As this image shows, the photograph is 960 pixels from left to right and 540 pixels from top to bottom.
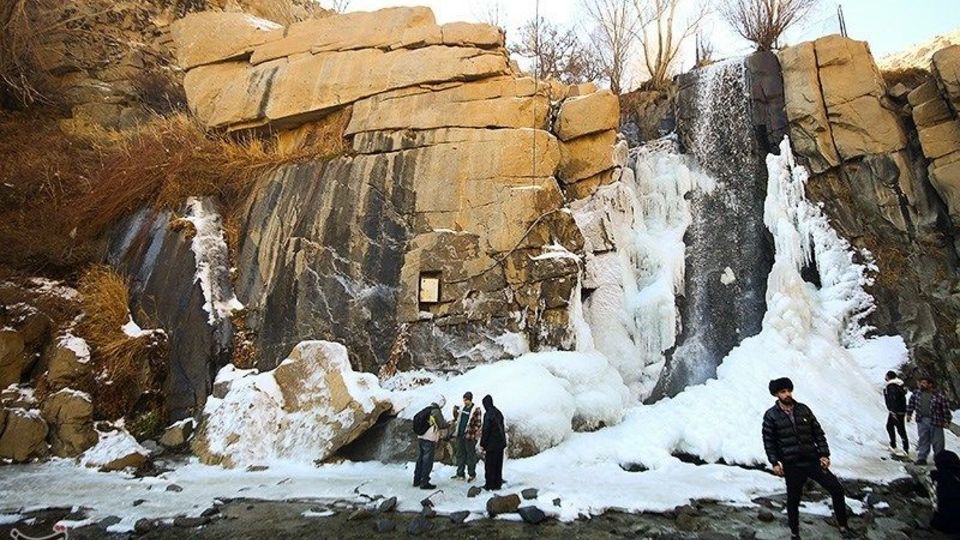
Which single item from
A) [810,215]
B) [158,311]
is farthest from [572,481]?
[810,215]

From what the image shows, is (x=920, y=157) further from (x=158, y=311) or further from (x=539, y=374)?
(x=158, y=311)

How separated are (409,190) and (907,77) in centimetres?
1355

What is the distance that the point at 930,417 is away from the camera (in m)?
7.99

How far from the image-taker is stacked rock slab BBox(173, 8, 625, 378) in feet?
35.1

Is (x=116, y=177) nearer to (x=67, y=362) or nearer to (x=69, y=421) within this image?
(x=67, y=362)

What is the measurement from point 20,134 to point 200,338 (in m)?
9.87

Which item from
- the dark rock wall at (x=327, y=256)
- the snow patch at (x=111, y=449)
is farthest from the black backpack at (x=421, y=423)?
the snow patch at (x=111, y=449)

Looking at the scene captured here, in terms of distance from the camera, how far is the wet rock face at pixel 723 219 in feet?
38.9

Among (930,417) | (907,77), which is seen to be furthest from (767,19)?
(930,417)

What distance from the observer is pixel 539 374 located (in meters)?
9.36

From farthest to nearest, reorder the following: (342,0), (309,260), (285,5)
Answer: (342,0)
(285,5)
(309,260)

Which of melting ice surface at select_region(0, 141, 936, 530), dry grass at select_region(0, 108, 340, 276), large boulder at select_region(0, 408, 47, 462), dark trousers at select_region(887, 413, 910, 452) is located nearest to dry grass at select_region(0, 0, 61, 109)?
dry grass at select_region(0, 108, 340, 276)

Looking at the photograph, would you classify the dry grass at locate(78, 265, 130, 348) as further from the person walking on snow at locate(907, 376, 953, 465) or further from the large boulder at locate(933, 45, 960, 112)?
the large boulder at locate(933, 45, 960, 112)

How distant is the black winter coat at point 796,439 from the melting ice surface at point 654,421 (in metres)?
1.81
